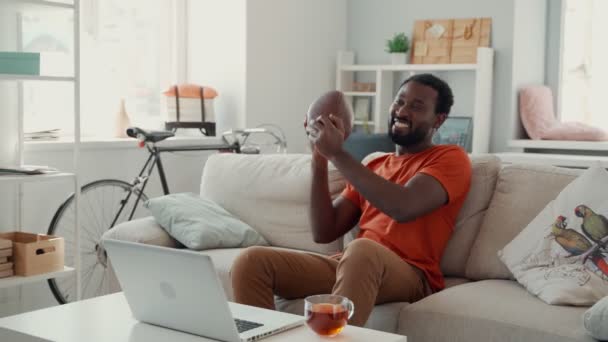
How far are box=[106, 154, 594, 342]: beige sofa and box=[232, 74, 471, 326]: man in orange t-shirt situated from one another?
0.33 feet

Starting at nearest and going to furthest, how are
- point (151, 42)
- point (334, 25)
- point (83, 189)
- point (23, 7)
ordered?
point (23, 7)
point (83, 189)
point (151, 42)
point (334, 25)

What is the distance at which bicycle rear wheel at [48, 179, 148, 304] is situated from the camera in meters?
4.10

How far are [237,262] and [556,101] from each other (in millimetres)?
3620

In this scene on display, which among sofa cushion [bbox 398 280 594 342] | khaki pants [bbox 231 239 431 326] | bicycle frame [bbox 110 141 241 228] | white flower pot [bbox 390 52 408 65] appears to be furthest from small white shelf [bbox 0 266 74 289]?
white flower pot [bbox 390 52 408 65]

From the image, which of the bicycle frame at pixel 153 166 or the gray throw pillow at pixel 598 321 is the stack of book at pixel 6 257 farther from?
the gray throw pillow at pixel 598 321

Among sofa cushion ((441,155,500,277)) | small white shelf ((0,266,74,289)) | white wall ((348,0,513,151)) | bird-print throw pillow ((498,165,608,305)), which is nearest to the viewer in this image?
bird-print throw pillow ((498,165,608,305))

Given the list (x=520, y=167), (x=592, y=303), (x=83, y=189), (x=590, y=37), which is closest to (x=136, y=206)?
(x=83, y=189)

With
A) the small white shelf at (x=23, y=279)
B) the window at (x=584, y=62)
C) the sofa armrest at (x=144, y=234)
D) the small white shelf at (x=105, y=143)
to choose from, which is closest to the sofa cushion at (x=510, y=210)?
the sofa armrest at (x=144, y=234)

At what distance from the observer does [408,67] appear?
5.47 meters

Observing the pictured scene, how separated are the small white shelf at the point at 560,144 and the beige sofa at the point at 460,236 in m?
2.36

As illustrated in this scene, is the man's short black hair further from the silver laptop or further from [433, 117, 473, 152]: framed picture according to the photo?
[433, 117, 473, 152]: framed picture

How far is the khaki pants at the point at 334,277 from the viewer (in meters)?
2.21

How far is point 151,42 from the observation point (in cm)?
493

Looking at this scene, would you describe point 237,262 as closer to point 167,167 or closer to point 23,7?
point 23,7
